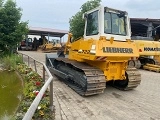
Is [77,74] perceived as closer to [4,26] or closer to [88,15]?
[88,15]

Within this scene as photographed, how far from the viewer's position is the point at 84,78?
755 cm

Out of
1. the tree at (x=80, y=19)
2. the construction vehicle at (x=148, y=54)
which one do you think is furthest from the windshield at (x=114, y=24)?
the tree at (x=80, y=19)

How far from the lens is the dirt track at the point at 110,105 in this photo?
598cm

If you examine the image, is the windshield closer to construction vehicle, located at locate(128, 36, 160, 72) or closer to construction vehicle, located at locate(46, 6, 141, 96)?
construction vehicle, located at locate(46, 6, 141, 96)

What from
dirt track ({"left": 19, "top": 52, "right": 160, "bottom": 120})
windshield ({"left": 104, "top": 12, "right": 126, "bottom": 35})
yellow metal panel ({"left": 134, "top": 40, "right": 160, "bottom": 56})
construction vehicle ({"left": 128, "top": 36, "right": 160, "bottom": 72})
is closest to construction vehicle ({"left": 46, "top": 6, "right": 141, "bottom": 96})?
windshield ({"left": 104, "top": 12, "right": 126, "bottom": 35})

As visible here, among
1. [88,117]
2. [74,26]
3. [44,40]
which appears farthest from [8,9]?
[44,40]

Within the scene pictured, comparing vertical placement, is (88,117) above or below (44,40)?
below

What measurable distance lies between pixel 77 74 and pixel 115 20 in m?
2.19

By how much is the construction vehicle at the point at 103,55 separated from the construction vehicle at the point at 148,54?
215 inches

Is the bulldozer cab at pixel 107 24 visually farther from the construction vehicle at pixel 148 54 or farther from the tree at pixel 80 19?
the tree at pixel 80 19

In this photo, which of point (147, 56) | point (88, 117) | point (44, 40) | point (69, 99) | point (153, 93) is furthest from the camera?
point (44, 40)

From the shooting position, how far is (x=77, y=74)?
8156 mm

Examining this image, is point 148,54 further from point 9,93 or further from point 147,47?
point 9,93

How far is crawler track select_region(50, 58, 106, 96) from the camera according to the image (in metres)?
7.35
